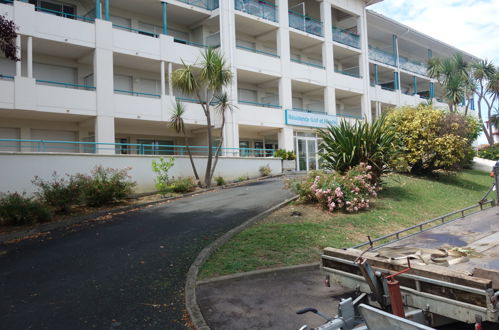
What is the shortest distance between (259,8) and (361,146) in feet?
53.6

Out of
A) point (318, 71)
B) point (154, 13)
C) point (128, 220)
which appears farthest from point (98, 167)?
point (318, 71)

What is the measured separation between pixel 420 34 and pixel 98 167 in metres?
34.2

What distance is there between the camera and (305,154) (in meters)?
26.3

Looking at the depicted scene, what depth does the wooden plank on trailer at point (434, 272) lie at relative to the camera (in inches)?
109

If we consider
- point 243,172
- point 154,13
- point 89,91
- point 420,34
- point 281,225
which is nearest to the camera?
point 281,225

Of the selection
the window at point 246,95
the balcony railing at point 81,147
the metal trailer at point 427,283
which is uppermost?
the window at point 246,95

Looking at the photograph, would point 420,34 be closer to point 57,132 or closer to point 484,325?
point 57,132

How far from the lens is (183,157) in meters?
17.3

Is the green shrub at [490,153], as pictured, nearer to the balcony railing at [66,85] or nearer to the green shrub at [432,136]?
the green shrub at [432,136]

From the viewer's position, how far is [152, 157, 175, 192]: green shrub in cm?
1521

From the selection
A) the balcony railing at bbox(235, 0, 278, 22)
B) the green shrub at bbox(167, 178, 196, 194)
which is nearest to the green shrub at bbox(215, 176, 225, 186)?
the green shrub at bbox(167, 178, 196, 194)

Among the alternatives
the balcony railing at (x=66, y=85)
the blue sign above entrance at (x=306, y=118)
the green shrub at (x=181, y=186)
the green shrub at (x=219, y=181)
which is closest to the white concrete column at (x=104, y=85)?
the balcony railing at (x=66, y=85)

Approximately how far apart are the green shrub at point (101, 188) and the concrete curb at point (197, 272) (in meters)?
5.75

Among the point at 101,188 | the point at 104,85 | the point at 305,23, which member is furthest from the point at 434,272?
the point at 305,23
